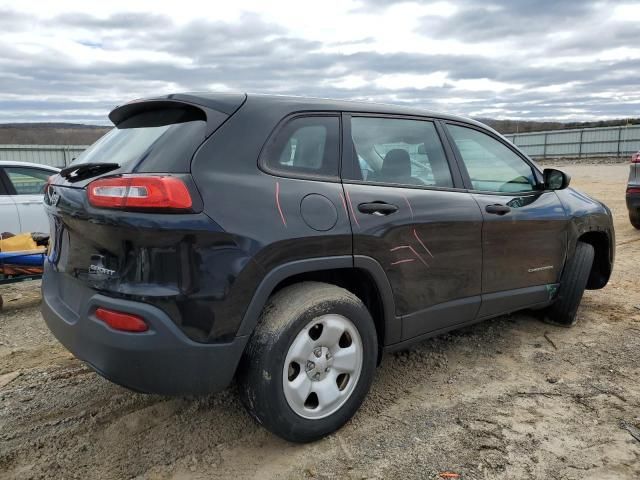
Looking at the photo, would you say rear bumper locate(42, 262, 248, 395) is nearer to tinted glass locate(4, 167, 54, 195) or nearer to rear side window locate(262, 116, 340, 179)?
rear side window locate(262, 116, 340, 179)

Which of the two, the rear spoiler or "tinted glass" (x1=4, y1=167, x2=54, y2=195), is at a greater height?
the rear spoiler

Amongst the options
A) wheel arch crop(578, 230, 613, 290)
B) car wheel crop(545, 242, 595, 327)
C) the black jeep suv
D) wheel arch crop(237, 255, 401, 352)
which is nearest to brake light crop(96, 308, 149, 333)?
the black jeep suv

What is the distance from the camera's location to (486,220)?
11.5 ft

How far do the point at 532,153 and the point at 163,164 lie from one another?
128ft

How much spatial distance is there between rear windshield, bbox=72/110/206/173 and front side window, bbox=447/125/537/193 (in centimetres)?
181

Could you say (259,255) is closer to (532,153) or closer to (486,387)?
(486,387)

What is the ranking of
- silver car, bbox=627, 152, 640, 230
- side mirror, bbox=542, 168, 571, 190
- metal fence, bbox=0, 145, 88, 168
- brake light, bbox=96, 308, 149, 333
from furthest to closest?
metal fence, bbox=0, 145, 88, 168
silver car, bbox=627, 152, 640, 230
side mirror, bbox=542, 168, 571, 190
brake light, bbox=96, 308, 149, 333

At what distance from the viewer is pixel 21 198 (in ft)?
20.7

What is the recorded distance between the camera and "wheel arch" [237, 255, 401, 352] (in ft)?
8.14

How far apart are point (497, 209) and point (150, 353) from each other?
2389mm

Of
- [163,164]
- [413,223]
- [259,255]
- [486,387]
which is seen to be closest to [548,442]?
[486,387]

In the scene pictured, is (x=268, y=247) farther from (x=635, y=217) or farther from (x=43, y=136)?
(x=43, y=136)

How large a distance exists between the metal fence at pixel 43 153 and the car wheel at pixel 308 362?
17257 millimetres

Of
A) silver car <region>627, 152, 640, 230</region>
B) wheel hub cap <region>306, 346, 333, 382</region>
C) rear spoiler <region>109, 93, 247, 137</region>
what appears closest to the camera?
rear spoiler <region>109, 93, 247, 137</region>
